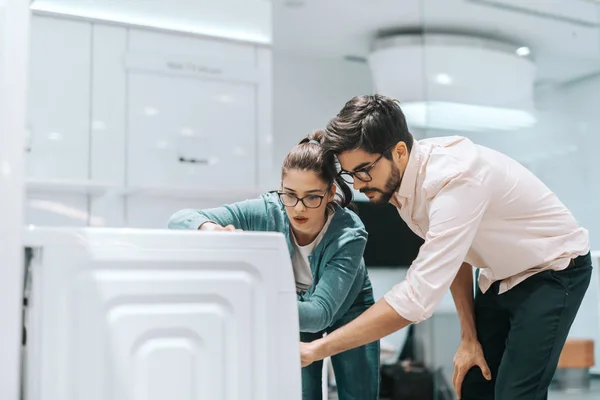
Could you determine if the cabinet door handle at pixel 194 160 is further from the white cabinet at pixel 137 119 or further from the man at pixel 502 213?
the man at pixel 502 213

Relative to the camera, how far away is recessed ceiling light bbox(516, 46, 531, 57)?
358 centimetres

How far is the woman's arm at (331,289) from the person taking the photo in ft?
4.47

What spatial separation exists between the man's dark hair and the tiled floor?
2062mm

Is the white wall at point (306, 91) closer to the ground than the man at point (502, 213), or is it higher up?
higher up

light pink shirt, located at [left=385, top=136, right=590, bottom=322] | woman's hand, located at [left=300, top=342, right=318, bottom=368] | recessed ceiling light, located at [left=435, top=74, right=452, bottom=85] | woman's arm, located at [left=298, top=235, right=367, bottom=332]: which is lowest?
woman's hand, located at [left=300, top=342, right=318, bottom=368]

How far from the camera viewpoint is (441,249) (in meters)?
1.32

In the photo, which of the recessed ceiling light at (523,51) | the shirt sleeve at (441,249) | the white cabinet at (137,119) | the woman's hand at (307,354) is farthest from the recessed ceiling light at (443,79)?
the woman's hand at (307,354)

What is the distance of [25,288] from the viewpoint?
103cm

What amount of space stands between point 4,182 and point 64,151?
5.68ft

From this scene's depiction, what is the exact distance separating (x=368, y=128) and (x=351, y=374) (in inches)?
25.0

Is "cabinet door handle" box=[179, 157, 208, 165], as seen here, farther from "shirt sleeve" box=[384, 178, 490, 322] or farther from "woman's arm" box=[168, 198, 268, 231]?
"shirt sleeve" box=[384, 178, 490, 322]

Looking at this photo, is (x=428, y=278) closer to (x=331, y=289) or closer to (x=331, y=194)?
(x=331, y=289)

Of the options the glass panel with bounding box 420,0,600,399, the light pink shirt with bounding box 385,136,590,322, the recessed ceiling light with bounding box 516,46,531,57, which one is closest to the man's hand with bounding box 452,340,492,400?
the light pink shirt with bounding box 385,136,590,322

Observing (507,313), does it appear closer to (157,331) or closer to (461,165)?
(461,165)
